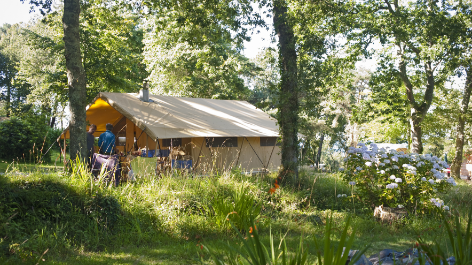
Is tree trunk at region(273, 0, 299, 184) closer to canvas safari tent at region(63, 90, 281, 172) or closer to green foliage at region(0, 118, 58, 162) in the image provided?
canvas safari tent at region(63, 90, 281, 172)

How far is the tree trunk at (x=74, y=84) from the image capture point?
6.11 m

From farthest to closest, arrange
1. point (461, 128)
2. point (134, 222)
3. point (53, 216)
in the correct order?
1. point (461, 128)
2. point (134, 222)
3. point (53, 216)

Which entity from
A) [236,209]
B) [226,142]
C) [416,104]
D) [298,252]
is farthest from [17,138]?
[416,104]

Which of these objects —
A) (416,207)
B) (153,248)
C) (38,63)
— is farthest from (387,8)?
(38,63)

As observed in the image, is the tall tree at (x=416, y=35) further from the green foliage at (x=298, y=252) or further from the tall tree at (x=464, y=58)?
the green foliage at (x=298, y=252)

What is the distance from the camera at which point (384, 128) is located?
2289 cm

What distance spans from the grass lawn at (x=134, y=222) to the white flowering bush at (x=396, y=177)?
1.25 feet

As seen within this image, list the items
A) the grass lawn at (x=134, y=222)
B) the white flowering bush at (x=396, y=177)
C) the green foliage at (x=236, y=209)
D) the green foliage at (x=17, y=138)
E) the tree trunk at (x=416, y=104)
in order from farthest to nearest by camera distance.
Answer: the tree trunk at (x=416, y=104) < the green foliage at (x=17, y=138) < the white flowering bush at (x=396, y=177) < the green foliage at (x=236, y=209) < the grass lawn at (x=134, y=222)

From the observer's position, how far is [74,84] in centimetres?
615

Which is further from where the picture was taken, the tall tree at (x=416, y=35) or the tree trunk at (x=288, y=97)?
the tall tree at (x=416, y=35)

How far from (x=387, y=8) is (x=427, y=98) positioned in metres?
3.68

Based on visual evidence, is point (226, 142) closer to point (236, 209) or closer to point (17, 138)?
point (17, 138)

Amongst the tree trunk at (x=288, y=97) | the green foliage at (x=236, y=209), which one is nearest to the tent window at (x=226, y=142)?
the tree trunk at (x=288, y=97)

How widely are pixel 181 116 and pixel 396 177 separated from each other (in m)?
7.09
